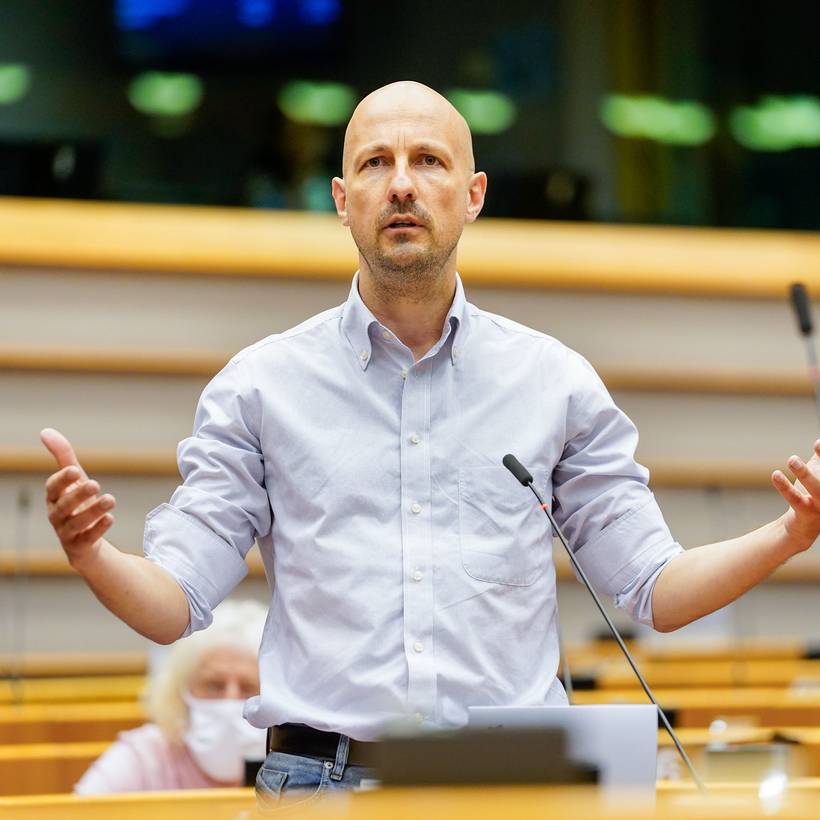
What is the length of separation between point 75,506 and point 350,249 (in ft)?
13.4

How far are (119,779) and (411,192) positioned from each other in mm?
1653

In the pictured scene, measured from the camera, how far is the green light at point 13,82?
546 cm

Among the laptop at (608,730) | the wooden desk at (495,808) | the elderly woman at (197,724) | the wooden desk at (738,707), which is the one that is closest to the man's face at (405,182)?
the laptop at (608,730)

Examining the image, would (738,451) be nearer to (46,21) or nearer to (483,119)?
(483,119)

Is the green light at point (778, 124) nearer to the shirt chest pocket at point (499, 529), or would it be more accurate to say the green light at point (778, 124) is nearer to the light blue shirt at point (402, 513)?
the light blue shirt at point (402, 513)

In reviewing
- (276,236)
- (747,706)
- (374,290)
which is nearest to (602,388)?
(374,290)

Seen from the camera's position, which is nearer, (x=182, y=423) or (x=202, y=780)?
(x=202, y=780)

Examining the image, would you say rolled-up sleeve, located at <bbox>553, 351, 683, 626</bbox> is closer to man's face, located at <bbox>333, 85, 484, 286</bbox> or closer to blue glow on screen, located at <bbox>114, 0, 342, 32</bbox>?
man's face, located at <bbox>333, 85, 484, 286</bbox>

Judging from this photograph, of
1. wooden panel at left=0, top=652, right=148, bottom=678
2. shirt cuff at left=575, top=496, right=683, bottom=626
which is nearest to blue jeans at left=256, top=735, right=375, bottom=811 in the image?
shirt cuff at left=575, top=496, right=683, bottom=626

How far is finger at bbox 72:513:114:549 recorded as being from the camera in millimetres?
1531

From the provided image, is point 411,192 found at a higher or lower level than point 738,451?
lower

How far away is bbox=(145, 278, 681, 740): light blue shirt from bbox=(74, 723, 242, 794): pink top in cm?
119

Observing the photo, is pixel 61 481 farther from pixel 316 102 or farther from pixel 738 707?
pixel 316 102

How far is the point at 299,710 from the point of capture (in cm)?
163
